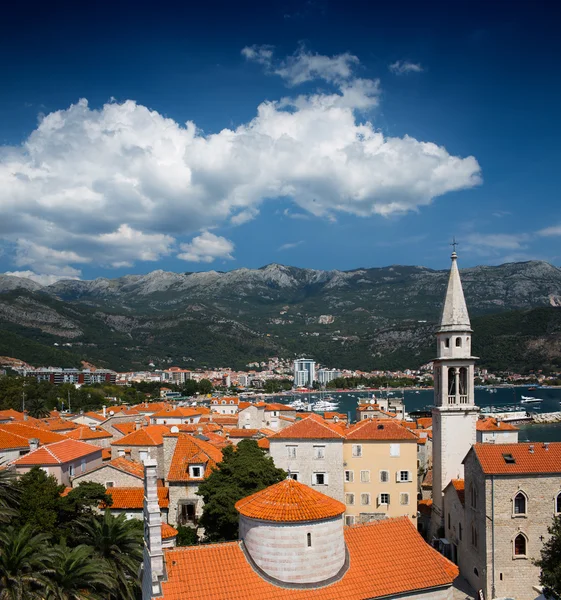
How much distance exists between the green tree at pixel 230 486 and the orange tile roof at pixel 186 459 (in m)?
1.80

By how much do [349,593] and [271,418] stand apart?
2312 inches

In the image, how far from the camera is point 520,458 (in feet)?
78.6

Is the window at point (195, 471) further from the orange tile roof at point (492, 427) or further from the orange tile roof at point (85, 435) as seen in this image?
the orange tile roof at point (492, 427)

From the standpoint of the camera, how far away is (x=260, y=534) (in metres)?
14.7

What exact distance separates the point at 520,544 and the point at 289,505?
14088mm

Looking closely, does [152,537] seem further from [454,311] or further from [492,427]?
[492,427]

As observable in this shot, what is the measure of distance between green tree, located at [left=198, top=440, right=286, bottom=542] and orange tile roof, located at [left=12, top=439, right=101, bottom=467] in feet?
28.8

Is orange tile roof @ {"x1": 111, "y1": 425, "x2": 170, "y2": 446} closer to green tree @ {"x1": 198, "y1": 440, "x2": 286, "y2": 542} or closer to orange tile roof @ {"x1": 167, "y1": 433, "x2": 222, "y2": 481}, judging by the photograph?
orange tile roof @ {"x1": 167, "y1": 433, "x2": 222, "y2": 481}

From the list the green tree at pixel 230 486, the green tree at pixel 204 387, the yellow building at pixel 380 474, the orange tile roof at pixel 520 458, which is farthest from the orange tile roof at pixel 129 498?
the green tree at pixel 204 387

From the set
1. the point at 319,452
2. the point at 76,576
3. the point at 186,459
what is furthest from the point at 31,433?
the point at 76,576

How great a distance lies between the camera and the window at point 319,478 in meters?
33.0

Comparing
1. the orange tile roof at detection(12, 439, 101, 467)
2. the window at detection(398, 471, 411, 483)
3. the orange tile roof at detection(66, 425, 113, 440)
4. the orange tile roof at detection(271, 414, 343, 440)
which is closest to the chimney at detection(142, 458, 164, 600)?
the orange tile roof at detection(12, 439, 101, 467)

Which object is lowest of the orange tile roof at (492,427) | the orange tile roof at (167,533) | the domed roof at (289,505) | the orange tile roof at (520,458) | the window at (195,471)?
the orange tile roof at (167,533)

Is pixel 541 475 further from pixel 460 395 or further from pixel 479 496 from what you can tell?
pixel 460 395
